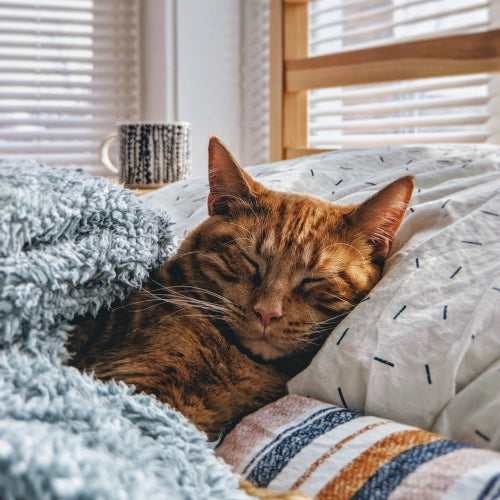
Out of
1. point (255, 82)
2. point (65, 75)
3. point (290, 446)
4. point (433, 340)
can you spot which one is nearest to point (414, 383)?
point (433, 340)

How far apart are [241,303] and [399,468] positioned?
0.39 metres

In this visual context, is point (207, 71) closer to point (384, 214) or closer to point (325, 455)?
point (384, 214)

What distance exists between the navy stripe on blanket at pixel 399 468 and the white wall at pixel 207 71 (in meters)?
2.25

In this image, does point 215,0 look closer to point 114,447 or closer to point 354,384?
point 354,384

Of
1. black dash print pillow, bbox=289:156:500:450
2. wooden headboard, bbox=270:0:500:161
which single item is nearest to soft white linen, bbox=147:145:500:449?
black dash print pillow, bbox=289:156:500:450

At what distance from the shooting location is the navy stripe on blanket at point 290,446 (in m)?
0.68

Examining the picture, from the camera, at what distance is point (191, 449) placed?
650mm

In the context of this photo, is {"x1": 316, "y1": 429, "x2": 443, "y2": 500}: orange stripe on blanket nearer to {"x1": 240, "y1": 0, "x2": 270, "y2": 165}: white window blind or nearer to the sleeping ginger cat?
the sleeping ginger cat

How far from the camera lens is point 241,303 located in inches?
36.9

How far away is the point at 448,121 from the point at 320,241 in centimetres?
125

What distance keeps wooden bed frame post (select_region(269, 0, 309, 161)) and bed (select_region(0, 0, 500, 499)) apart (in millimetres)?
1317

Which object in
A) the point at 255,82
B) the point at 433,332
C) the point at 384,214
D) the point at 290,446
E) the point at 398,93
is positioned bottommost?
the point at 290,446

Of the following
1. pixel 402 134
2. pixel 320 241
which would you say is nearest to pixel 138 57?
pixel 402 134

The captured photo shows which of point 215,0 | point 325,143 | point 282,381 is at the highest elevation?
point 215,0
